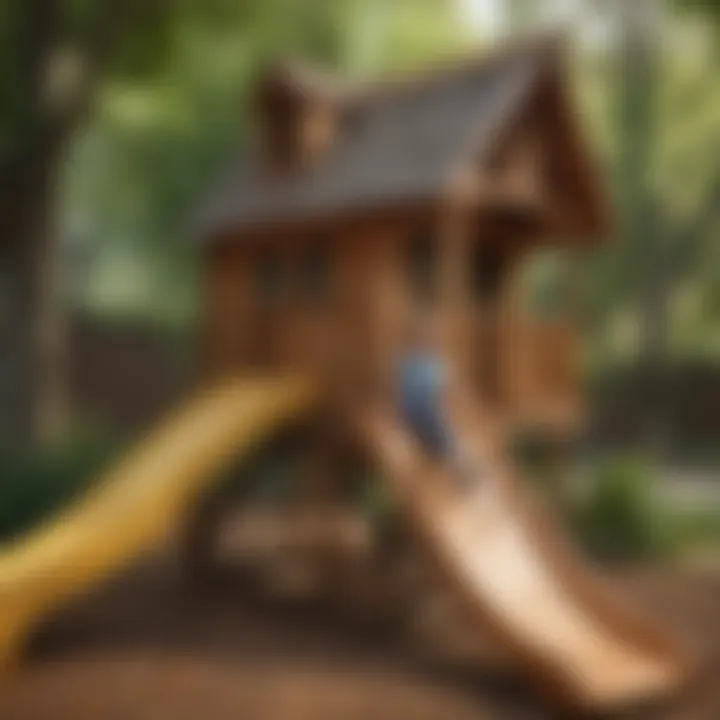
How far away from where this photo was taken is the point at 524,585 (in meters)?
5.75

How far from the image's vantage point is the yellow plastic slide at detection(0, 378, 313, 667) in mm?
5191

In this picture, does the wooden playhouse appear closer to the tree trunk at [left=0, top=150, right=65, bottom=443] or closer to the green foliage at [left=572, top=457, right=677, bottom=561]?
the green foliage at [left=572, top=457, right=677, bottom=561]

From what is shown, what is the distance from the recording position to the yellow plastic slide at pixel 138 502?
17.0 feet

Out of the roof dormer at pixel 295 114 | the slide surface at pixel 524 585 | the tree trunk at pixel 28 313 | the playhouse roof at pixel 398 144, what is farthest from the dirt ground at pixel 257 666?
the roof dormer at pixel 295 114

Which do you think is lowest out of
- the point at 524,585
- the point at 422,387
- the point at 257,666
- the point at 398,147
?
the point at 257,666

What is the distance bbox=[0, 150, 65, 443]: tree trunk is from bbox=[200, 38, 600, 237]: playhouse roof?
2.46 metres

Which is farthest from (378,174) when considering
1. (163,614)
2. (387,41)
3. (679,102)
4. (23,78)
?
(679,102)

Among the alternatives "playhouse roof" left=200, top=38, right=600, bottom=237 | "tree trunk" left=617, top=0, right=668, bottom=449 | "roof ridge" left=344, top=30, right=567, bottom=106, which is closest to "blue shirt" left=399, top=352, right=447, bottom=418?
"playhouse roof" left=200, top=38, right=600, bottom=237

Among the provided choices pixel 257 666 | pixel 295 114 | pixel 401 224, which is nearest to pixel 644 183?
pixel 295 114

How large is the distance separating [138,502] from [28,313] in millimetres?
4523

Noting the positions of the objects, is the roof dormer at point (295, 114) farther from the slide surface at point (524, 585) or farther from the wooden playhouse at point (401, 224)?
the slide surface at point (524, 585)

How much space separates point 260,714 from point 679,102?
11887 mm

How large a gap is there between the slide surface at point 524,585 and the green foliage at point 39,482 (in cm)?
279

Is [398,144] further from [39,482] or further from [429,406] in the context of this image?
[39,482]
